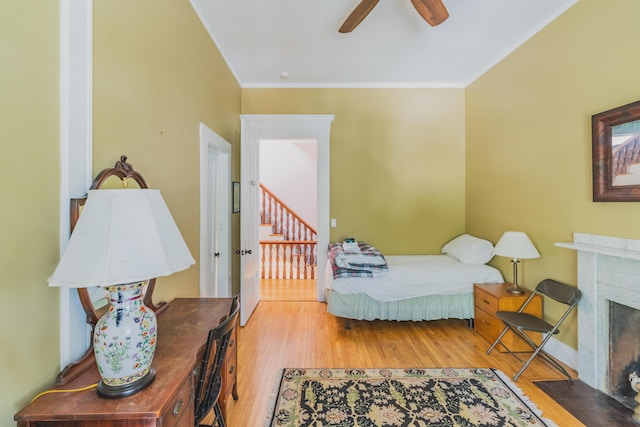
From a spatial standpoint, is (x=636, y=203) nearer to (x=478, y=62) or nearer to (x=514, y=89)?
(x=514, y=89)

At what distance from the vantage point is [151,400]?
34.9 inches

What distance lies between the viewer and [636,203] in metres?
1.86

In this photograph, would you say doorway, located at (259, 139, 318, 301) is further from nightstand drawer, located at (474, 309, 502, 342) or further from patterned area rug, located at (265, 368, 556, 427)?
nightstand drawer, located at (474, 309, 502, 342)

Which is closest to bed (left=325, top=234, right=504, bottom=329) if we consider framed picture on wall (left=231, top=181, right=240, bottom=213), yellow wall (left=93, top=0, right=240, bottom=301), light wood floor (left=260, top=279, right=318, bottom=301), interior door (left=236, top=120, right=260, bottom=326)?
interior door (left=236, top=120, right=260, bottom=326)

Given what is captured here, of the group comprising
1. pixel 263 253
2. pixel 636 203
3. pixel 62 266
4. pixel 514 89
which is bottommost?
pixel 263 253

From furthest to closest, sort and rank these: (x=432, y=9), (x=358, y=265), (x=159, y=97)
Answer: (x=358, y=265) → (x=432, y=9) → (x=159, y=97)

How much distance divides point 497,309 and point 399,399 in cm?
140

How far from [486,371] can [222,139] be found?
3280 mm

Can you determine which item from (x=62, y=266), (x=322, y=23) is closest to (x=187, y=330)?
(x=62, y=266)

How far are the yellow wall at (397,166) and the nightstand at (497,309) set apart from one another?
112 centimetres

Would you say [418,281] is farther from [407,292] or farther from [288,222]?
[288,222]

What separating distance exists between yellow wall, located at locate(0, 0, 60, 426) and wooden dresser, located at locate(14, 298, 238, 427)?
0.11 metres

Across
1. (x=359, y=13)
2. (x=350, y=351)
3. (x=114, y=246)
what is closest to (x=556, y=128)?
(x=359, y=13)

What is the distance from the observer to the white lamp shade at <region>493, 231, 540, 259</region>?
2586mm
